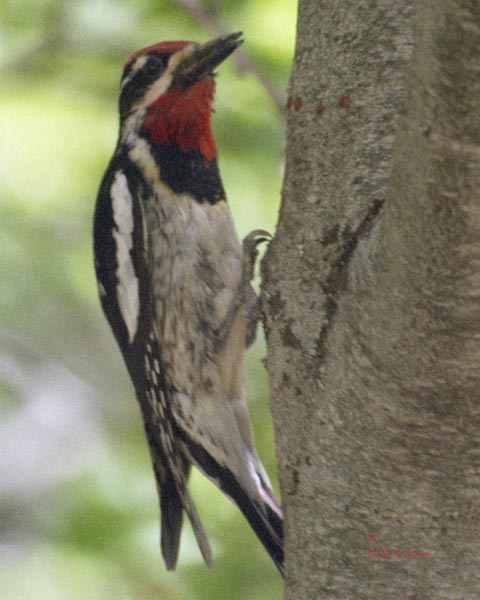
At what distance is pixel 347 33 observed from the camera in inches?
61.3

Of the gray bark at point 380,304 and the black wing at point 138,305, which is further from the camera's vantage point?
the black wing at point 138,305

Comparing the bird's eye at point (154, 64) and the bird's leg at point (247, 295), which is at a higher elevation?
the bird's eye at point (154, 64)

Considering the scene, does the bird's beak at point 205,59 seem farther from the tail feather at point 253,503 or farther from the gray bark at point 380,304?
the tail feather at point 253,503

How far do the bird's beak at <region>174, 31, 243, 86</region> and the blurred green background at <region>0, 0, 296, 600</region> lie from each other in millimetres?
157

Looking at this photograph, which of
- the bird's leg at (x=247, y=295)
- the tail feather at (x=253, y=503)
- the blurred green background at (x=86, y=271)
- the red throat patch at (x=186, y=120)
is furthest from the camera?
the blurred green background at (x=86, y=271)

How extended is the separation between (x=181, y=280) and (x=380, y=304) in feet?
4.22

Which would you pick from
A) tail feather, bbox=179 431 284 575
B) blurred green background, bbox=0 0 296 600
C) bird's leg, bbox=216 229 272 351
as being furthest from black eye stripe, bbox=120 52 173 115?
tail feather, bbox=179 431 284 575

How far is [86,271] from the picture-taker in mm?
3443

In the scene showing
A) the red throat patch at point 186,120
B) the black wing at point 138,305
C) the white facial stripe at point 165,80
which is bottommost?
the black wing at point 138,305

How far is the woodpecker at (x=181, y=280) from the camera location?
8.01 feet

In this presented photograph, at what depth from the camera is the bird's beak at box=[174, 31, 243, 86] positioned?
94.7 inches

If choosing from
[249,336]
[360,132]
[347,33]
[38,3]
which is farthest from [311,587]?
[38,3]

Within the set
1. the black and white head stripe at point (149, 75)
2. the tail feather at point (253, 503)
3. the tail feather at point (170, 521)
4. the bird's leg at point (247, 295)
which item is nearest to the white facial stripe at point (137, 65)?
the black and white head stripe at point (149, 75)

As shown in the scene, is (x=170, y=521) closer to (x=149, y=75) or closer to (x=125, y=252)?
(x=125, y=252)
